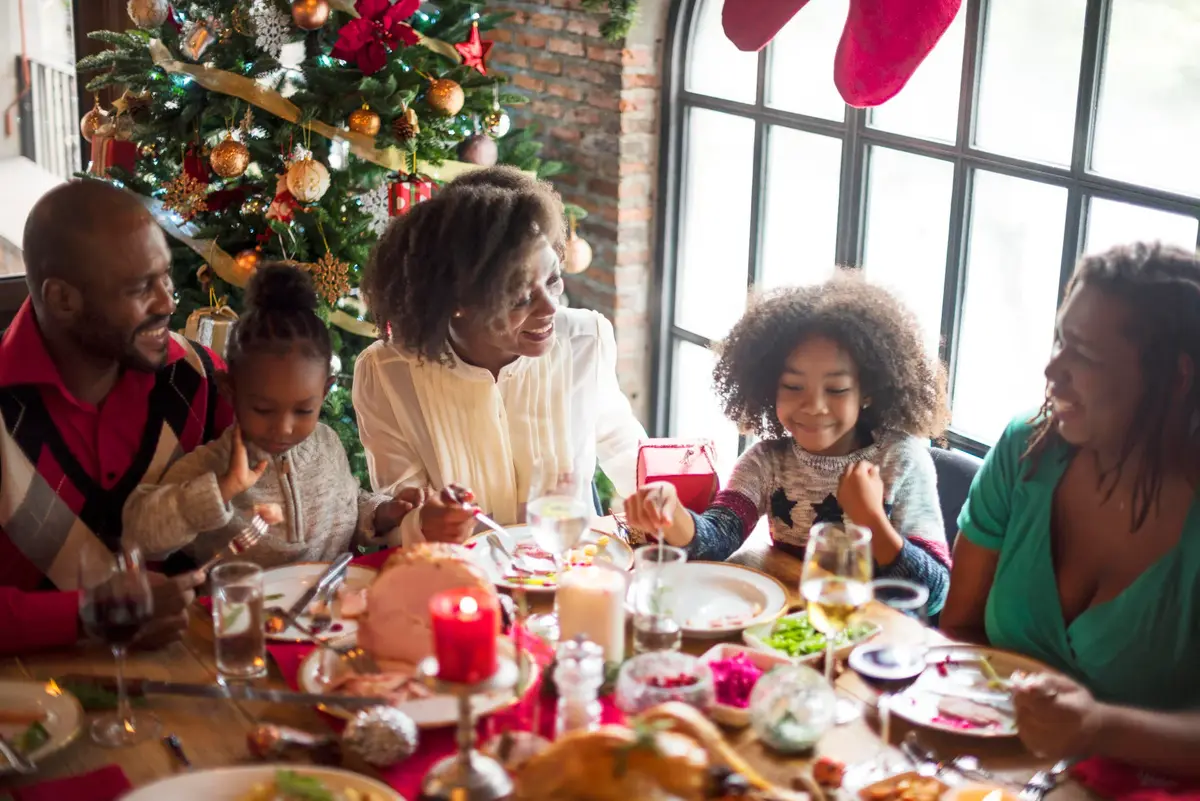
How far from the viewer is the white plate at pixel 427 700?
1.56m

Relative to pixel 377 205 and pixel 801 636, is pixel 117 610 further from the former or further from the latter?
pixel 377 205

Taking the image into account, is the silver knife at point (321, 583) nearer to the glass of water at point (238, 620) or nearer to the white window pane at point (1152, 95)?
the glass of water at point (238, 620)

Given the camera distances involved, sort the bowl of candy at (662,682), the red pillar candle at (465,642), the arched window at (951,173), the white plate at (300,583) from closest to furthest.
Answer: the red pillar candle at (465,642)
the bowl of candy at (662,682)
the white plate at (300,583)
the arched window at (951,173)

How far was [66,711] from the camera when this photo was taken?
159 cm

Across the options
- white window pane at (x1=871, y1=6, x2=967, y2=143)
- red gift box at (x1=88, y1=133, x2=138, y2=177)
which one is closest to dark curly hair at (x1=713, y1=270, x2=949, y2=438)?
white window pane at (x1=871, y1=6, x2=967, y2=143)

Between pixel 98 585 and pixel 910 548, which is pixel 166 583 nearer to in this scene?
pixel 98 585

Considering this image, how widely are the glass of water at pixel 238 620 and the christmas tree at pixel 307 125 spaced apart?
5.09 feet

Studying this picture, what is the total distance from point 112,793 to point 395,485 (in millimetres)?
1016

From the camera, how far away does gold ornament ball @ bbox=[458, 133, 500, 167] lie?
3484 millimetres

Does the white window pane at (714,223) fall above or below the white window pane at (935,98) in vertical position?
below

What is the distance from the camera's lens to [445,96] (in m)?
3.34

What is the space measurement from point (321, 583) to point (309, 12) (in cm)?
179

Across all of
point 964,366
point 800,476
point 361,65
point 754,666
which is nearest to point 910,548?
point 800,476

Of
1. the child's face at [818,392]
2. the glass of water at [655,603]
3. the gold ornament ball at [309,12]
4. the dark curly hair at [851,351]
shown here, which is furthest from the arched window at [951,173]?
the gold ornament ball at [309,12]
